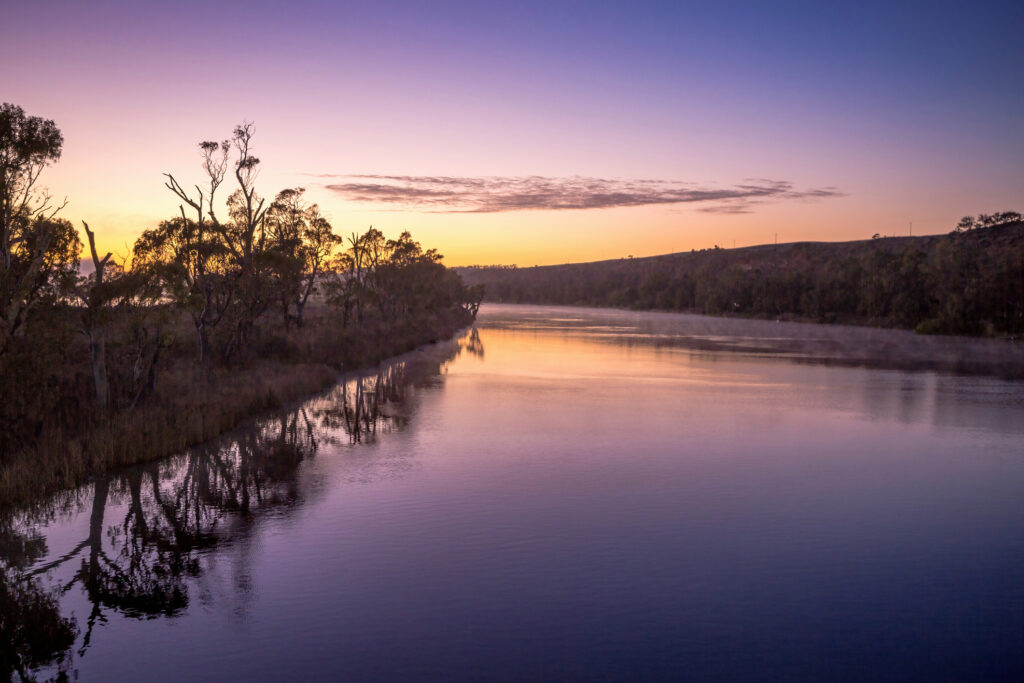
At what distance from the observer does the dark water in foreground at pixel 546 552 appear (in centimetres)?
741

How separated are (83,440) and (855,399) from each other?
2263cm

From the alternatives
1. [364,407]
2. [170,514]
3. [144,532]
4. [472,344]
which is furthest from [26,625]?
[472,344]

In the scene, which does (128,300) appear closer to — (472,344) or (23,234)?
(23,234)

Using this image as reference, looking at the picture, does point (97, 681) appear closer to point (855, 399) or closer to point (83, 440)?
point (83, 440)

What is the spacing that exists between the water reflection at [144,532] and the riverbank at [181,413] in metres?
0.37

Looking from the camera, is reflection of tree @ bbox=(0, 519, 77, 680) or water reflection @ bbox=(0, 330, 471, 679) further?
water reflection @ bbox=(0, 330, 471, 679)

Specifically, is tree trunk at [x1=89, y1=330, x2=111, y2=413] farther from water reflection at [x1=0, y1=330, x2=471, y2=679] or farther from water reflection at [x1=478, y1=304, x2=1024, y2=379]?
water reflection at [x1=478, y1=304, x2=1024, y2=379]

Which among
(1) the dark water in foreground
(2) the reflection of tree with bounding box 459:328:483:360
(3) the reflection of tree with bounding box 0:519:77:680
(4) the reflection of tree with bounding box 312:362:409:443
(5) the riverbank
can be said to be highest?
(5) the riverbank

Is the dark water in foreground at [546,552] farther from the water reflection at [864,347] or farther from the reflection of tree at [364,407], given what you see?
the water reflection at [864,347]

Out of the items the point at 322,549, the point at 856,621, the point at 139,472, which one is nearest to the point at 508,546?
the point at 322,549

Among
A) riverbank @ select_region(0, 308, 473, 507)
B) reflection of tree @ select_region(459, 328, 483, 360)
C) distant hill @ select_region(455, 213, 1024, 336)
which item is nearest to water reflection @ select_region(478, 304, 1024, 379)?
distant hill @ select_region(455, 213, 1024, 336)

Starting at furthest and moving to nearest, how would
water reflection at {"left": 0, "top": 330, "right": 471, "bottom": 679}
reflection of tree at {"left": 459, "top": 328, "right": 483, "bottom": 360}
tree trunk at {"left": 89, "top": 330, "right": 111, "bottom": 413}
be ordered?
reflection of tree at {"left": 459, "top": 328, "right": 483, "bottom": 360}
tree trunk at {"left": 89, "top": 330, "right": 111, "bottom": 413}
water reflection at {"left": 0, "top": 330, "right": 471, "bottom": 679}

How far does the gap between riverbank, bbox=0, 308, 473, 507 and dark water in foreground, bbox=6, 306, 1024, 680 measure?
21.7 inches

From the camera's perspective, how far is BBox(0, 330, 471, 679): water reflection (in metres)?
7.78
